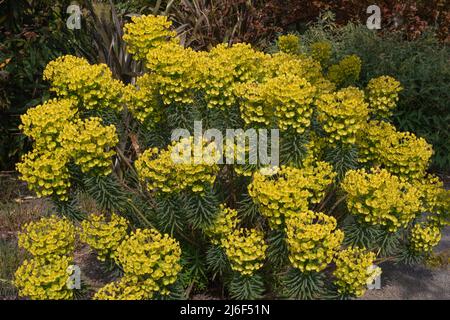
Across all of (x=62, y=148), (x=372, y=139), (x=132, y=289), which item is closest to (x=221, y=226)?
(x=132, y=289)

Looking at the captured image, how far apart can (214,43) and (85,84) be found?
4019 mm

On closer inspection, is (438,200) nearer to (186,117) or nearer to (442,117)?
(186,117)

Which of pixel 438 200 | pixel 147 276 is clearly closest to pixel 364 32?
pixel 438 200

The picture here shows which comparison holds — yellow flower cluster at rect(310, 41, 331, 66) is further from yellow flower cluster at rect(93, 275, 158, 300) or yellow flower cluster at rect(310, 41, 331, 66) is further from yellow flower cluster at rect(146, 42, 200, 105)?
yellow flower cluster at rect(93, 275, 158, 300)

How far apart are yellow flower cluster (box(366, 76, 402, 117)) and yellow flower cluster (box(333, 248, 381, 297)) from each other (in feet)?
3.95

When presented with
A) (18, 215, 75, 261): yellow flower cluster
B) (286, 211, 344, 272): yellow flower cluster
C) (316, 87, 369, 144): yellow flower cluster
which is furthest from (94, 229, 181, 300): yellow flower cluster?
(316, 87, 369, 144): yellow flower cluster

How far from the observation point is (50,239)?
280 centimetres

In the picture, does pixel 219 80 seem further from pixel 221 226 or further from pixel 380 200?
pixel 380 200

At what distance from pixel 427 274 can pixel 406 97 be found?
2284mm

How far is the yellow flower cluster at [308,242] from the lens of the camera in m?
2.49

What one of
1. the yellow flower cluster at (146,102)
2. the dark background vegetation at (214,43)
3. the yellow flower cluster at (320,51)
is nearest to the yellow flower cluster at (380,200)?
the yellow flower cluster at (146,102)

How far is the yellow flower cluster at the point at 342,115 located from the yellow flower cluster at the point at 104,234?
126cm

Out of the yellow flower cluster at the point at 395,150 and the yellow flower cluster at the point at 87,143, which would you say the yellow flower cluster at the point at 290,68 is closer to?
the yellow flower cluster at the point at 395,150

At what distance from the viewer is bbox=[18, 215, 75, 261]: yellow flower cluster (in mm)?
2799
